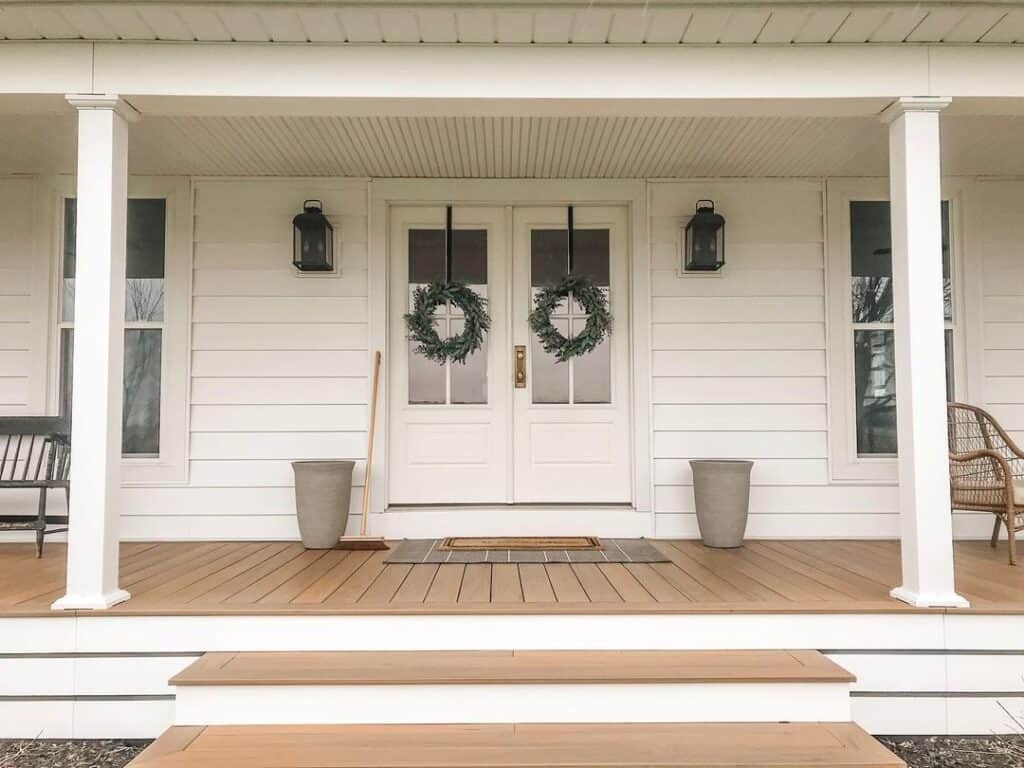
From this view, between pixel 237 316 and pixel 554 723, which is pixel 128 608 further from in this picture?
pixel 237 316

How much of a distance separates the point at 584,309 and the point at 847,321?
1.67 meters

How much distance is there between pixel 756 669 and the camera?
2.56 metres

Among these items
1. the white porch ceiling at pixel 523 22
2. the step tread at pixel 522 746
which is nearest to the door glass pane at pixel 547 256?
the white porch ceiling at pixel 523 22

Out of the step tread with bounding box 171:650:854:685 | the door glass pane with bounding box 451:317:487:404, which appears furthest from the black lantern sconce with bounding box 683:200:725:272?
the step tread with bounding box 171:650:854:685

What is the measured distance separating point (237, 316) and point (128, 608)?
2.16 m

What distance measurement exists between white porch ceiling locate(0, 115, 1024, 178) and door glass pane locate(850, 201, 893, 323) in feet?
0.88

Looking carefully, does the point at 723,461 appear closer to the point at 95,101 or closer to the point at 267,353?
the point at 267,353

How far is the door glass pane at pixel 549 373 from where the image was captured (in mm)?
4641

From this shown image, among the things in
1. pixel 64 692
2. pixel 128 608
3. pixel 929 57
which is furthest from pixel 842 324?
pixel 64 692

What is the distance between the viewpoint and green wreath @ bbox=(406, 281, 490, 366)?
14.8 feet

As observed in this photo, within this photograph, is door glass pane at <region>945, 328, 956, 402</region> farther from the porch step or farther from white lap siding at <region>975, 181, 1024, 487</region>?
the porch step

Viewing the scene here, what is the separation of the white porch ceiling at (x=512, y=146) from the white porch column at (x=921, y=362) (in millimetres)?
823

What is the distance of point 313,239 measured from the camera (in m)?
4.36

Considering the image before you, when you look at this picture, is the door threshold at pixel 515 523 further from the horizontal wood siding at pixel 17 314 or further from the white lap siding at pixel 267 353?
the horizontal wood siding at pixel 17 314
